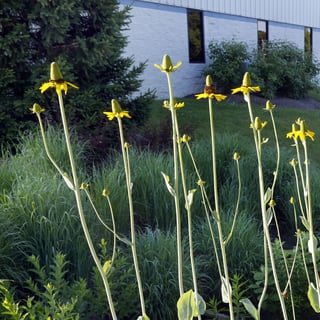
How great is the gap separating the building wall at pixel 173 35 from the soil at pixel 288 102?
1514 mm

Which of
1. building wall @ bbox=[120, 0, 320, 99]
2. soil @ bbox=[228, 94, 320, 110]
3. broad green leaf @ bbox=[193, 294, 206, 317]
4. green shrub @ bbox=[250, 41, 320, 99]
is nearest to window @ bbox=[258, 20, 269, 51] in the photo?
building wall @ bbox=[120, 0, 320, 99]

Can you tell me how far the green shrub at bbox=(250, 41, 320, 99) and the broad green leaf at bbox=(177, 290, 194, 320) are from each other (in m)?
11.4

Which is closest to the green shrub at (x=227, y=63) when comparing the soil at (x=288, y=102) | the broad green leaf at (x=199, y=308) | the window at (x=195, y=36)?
the window at (x=195, y=36)

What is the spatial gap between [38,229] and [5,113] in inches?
115

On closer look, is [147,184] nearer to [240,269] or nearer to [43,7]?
[240,269]

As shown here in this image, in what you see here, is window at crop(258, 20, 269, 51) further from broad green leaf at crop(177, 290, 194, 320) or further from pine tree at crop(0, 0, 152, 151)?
broad green leaf at crop(177, 290, 194, 320)

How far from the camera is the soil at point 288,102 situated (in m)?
12.4

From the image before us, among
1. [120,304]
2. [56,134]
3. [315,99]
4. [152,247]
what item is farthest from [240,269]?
[315,99]

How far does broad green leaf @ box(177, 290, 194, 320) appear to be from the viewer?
1276 millimetres

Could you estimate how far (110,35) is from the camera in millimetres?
6289

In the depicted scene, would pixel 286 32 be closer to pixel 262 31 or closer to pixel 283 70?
pixel 262 31

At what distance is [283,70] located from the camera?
13.5m

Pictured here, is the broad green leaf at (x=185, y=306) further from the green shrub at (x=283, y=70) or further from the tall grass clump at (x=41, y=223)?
the green shrub at (x=283, y=70)

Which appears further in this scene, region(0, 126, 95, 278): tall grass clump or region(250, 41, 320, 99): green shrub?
region(250, 41, 320, 99): green shrub
